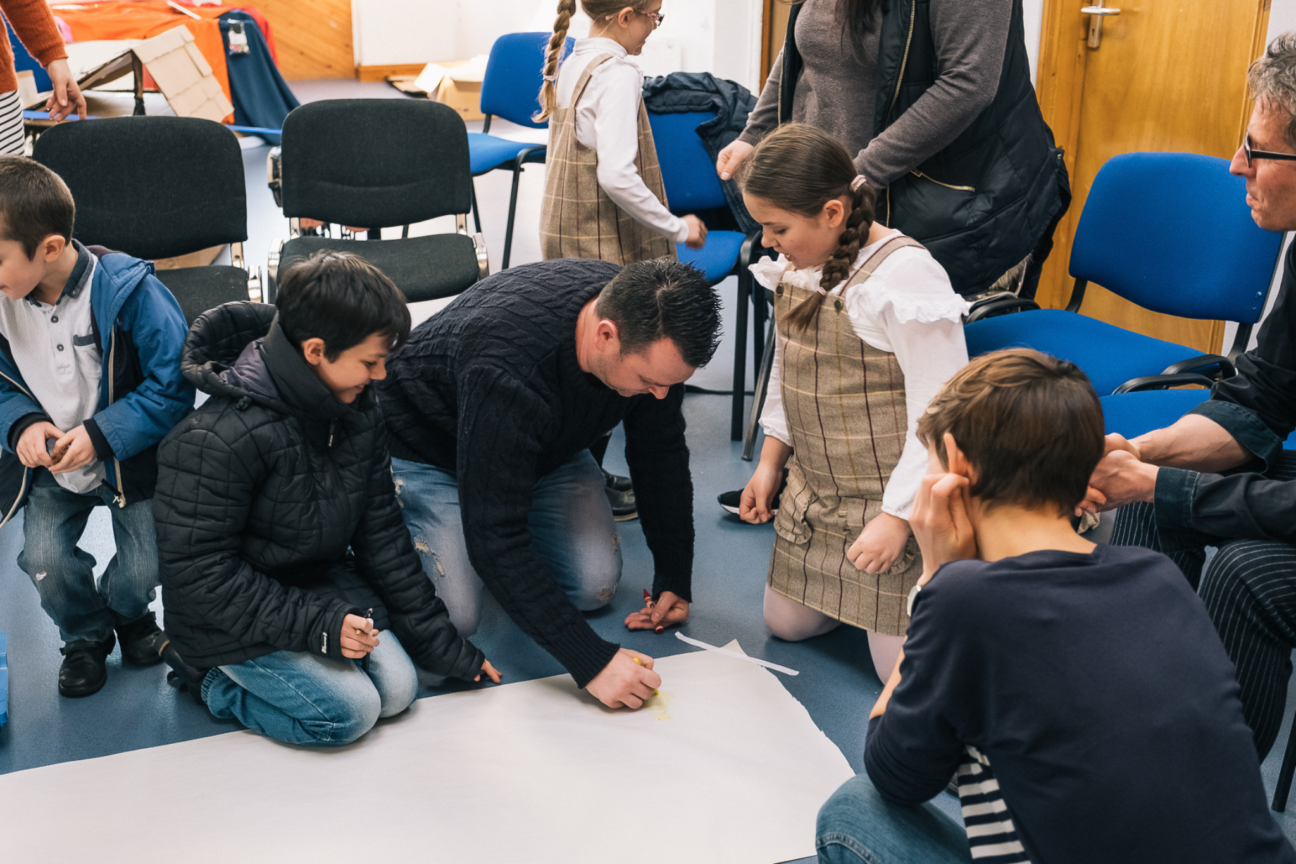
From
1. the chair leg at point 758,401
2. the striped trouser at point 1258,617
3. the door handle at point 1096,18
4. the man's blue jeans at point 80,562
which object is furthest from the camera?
the door handle at point 1096,18

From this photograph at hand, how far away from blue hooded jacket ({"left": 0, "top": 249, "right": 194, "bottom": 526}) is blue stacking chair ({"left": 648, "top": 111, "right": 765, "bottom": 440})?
56.6 inches

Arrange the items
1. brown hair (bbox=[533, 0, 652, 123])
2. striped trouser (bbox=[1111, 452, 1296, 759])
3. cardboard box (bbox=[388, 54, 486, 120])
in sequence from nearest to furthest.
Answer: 1. striped trouser (bbox=[1111, 452, 1296, 759])
2. brown hair (bbox=[533, 0, 652, 123])
3. cardboard box (bbox=[388, 54, 486, 120])

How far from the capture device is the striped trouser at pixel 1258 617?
1.33 m

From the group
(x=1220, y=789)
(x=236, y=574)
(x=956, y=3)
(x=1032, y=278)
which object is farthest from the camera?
(x=1032, y=278)

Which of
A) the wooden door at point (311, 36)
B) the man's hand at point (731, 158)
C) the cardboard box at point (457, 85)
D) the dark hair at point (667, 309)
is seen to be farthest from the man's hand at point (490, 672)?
the wooden door at point (311, 36)

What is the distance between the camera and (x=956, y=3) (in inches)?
74.0

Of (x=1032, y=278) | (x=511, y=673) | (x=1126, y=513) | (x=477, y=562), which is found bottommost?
(x=511, y=673)

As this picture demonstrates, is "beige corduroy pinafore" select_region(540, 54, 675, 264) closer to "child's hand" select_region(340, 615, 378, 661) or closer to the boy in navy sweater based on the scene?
"child's hand" select_region(340, 615, 378, 661)

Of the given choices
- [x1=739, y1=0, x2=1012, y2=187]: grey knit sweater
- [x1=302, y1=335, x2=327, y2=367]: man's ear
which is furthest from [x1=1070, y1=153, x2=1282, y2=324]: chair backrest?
[x1=302, y1=335, x2=327, y2=367]: man's ear

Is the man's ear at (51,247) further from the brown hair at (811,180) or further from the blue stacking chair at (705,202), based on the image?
the blue stacking chair at (705,202)

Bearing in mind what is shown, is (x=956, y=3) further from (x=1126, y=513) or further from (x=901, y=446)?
(x=1126, y=513)

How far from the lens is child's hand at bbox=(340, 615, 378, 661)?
1.60m

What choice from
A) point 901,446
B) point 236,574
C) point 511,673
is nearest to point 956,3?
point 901,446

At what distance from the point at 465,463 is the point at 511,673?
43cm
